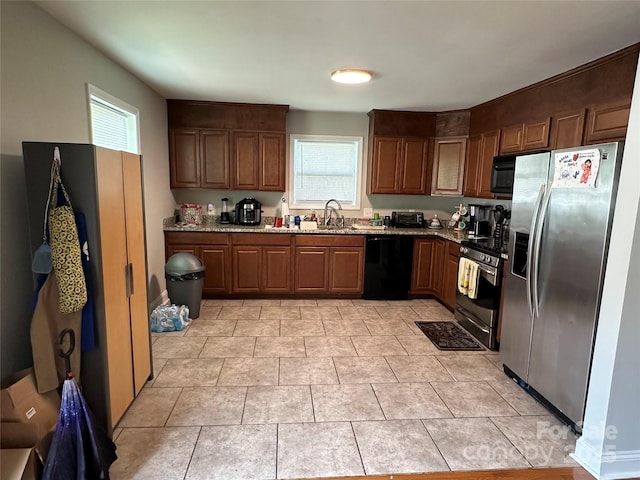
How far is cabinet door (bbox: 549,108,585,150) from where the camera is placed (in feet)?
9.56

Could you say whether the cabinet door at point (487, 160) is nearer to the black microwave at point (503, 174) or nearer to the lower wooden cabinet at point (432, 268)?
the black microwave at point (503, 174)

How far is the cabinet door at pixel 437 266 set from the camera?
4.61 metres

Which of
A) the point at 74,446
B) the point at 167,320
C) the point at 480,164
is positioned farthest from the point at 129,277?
the point at 480,164

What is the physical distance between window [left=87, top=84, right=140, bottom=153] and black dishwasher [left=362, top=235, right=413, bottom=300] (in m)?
2.92

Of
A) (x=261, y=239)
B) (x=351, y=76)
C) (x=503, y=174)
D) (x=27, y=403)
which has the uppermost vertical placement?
(x=351, y=76)

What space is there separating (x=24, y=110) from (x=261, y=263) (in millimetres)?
2955

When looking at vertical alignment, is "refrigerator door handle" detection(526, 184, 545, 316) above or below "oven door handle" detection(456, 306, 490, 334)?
above

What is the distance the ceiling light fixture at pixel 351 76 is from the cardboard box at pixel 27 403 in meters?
3.00

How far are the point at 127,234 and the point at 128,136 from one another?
1.76m

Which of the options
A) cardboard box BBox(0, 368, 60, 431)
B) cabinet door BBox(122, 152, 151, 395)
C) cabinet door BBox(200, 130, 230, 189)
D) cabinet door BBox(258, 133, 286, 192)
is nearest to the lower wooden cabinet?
cabinet door BBox(258, 133, 286, 192)

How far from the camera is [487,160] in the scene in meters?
4.17

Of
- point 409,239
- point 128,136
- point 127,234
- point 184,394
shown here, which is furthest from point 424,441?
point 128,136

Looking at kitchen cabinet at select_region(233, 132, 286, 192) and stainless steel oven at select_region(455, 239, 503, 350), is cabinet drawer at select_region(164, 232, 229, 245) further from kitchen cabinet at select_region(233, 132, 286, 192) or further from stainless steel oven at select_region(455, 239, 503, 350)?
stainless steel oven at select_region(455, 239, 503, 350)

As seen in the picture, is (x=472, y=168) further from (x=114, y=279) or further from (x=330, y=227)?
(x=114, y=279)
